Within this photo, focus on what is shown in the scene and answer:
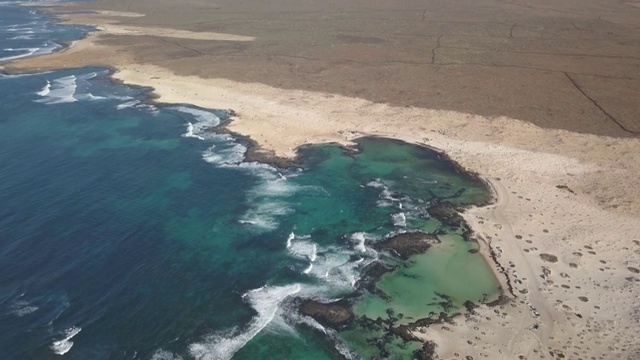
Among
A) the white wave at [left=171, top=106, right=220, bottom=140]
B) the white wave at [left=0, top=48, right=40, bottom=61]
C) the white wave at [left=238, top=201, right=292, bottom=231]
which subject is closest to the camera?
the white wave at [left=238, top=201, right=292, bottom=231]

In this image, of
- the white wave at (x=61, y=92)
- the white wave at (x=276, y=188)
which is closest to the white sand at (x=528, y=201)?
the white wave at (x=276, y=188)

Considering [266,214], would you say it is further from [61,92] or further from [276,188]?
[61,92]

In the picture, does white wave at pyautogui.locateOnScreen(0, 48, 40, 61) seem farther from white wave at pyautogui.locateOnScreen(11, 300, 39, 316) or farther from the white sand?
white wave at pyautogui.locateOnScreen(11, 300, 39, 316)

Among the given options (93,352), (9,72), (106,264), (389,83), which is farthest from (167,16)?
(93,352)

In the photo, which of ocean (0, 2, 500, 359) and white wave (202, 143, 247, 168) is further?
white wave (202, 143, 247, 168)

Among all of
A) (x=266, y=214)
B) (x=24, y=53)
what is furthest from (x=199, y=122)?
(x=24, y=53)

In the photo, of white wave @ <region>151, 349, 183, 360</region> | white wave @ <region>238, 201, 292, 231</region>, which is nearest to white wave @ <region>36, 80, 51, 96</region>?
white wave @ <region>238, 201, 292, 231</region>
